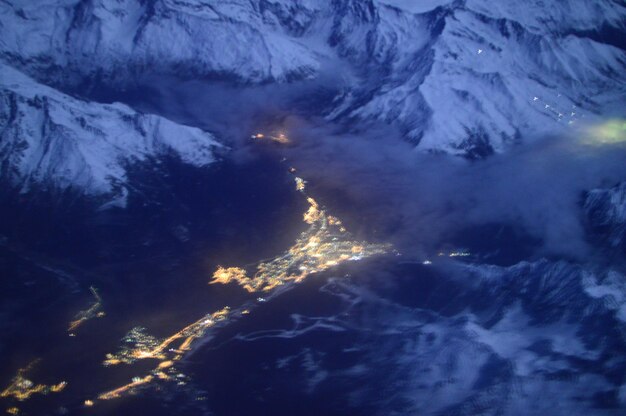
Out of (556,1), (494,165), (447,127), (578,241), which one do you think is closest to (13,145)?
(447,127)

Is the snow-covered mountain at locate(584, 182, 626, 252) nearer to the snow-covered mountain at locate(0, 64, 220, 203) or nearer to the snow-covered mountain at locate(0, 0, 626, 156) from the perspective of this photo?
the snow-covered mountain at locate(0, 0, 626, 156)

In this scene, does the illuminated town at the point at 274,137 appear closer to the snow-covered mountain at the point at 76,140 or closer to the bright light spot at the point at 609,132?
the snow-covered mountain at the point at 76,140

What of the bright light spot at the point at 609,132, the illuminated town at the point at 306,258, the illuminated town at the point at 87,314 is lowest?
the illuminated town at the point at 87,314

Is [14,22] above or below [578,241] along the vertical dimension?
above

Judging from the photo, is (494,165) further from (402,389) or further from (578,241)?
(402,389)

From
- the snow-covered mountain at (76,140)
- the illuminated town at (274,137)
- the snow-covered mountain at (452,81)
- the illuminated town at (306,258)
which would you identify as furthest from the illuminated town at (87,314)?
the illuminated town at (274,137)

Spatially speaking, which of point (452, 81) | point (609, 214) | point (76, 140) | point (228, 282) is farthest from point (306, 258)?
point (76, 140)
